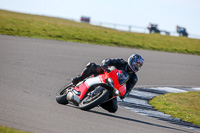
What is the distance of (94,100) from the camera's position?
7.39 m

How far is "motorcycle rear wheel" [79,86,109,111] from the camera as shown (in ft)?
24.1

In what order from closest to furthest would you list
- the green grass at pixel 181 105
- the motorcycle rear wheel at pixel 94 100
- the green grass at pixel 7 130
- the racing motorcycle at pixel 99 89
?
the green grass at pixel 7 130
the motorcycle rear wheel at pixel 94 100
the racing motorcycle at pixel 99 89
the green grass at pixel 181 105

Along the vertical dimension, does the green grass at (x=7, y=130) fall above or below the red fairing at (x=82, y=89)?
below

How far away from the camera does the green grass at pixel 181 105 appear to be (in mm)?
9875

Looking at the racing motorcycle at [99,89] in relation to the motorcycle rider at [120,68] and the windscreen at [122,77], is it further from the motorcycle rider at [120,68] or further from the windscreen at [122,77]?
the motorcycle rider at [120,68]

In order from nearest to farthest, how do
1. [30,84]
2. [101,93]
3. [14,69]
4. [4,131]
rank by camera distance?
[4,131]
[101,93]
[30,84]
[14,69]

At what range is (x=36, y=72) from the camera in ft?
41.1

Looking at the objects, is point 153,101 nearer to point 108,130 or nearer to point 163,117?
point 163,117

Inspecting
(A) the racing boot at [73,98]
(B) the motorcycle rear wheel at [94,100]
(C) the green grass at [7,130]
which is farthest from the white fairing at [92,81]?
(C) the green grass at [7,130]

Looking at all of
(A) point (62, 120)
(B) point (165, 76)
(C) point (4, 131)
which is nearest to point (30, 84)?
(A) point (62, 120)

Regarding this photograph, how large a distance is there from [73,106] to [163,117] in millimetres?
2317

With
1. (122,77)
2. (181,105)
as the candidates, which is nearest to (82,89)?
(122,77)

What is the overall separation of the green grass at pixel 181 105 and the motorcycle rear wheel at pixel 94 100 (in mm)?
2867

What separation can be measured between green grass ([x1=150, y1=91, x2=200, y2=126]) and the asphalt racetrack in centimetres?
141
